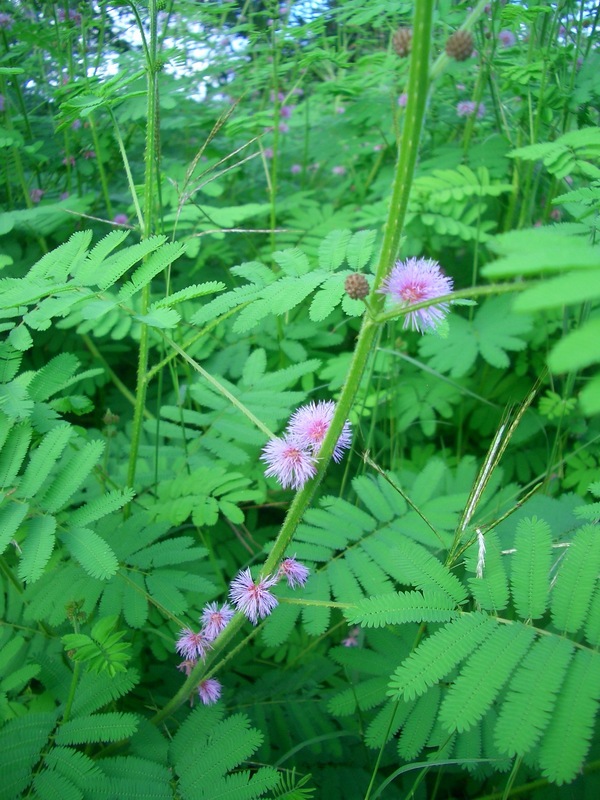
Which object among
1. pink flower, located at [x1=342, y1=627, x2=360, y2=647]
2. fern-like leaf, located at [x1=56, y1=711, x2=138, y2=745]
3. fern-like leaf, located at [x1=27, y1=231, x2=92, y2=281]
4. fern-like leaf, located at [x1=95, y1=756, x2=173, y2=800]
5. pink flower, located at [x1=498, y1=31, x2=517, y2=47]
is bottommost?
pink flower, located at [x1=342, y1=627, x2=360, y2=647]

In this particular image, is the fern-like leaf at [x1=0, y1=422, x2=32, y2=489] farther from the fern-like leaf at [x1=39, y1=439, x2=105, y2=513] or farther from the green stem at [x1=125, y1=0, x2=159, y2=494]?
the green stem at [x1=125, y1=0, x2=159, y2=494]

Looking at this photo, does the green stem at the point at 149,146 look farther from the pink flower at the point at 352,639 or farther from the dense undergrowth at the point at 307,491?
the pink flower at the point at 352,639

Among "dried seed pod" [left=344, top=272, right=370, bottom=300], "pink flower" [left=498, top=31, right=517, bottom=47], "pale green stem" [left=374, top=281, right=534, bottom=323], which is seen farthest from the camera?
"pink flower" [left=498, top=31, right=517, bottom=47]

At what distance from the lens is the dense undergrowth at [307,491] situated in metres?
1.04

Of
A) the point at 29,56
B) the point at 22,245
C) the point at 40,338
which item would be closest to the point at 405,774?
the point at 40,338

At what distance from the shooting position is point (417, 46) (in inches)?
32.4

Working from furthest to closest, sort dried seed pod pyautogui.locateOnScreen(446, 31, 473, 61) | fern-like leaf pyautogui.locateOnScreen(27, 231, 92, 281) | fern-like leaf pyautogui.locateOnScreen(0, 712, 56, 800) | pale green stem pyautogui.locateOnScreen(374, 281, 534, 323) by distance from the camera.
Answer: fern-like leaf pyautogui.locateOnScreen(27, 231, 92, 281), fern-like leaf pyautogui.locateOnScreen(0, 712, 56, 800), dried seed pod pyautogui.locateOnScreen(446, 31, 473, 61), pale green stem pyautogui.locateOnScreen(374, 281, 534, 323)

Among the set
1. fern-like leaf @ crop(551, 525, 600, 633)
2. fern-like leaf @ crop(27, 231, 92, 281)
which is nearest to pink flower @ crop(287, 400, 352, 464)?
fern-like leaf @ crop(551, 525, 600, 633)

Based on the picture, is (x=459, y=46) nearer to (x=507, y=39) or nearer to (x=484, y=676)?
(x=484, y=676)

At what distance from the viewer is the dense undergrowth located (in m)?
1.04

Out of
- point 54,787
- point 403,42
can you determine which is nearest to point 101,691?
point 54,787

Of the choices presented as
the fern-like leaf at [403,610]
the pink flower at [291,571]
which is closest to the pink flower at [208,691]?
the pink flower at [291,571]

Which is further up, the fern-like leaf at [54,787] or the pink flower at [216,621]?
the pink flower at [216,621]

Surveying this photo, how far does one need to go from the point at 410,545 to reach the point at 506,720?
429 mm
